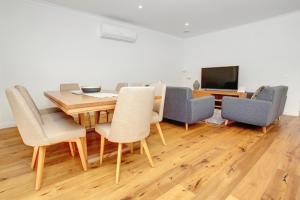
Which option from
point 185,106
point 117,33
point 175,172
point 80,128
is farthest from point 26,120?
point 117,33

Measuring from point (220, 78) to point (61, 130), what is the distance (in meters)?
4.44

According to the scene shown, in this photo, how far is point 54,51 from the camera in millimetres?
3334

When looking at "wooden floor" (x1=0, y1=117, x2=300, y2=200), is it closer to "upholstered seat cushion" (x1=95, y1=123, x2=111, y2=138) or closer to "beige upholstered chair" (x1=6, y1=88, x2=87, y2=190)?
"beige upholstered chair" (x1=6, y1=88, x2=87, y2=190)

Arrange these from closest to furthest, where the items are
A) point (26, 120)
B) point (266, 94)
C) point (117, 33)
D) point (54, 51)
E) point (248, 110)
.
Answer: point (26, 120)
point (266, 94)
point (248, 110)
point (54, 51)
point (117, 33)

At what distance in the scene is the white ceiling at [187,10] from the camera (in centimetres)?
313

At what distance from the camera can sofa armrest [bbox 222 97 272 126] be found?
2693 mm

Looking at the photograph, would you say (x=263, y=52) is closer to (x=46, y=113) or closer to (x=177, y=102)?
(x=177, y=102)

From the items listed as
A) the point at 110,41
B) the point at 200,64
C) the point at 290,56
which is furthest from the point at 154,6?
the point at 290,56

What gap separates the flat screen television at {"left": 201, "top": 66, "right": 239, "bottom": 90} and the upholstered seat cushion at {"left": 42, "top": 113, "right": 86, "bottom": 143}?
423 centimetres

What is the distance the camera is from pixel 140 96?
4.67 ft

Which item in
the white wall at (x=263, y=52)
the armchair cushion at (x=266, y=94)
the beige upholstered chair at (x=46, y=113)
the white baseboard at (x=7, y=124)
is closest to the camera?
the beige upholstered chair at (x=46, y=113)

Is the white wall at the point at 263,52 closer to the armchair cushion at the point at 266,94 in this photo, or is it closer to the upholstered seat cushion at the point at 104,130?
the armchair cushion at the point at 266,94

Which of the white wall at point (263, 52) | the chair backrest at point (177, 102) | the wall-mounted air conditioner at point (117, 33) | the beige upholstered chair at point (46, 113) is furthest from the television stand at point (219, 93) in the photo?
the beige upholstered chair at point (46, 113)

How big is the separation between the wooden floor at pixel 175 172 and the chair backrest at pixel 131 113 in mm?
418
